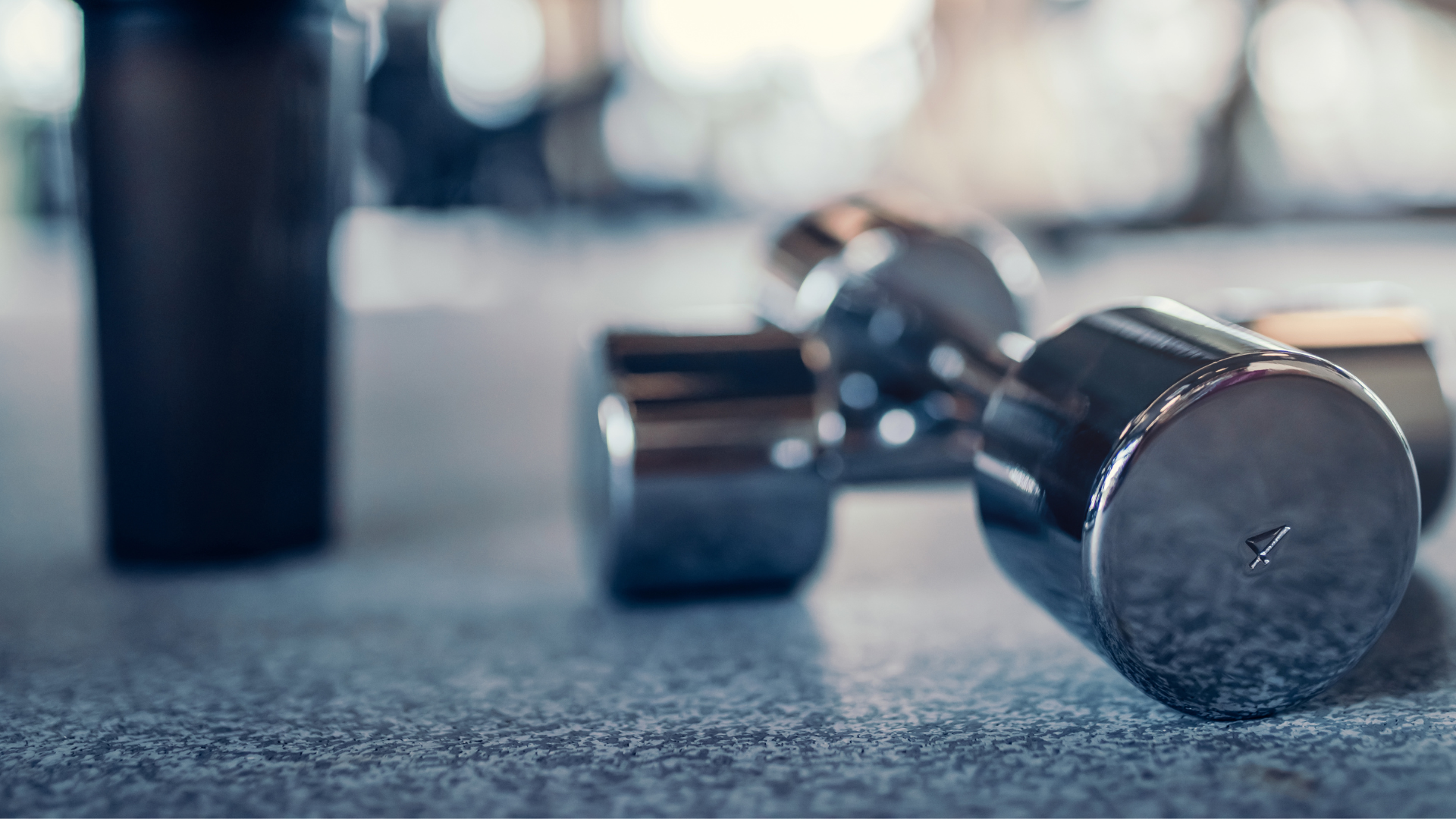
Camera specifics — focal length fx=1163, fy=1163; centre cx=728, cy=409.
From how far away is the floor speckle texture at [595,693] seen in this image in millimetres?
353

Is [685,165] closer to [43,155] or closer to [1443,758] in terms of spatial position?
[43,155]

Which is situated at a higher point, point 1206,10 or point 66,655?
point 1206,10

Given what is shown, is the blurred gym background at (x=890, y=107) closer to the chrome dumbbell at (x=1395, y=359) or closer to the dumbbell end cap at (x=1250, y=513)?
the chrome dumbbell at (x=1395, y=359)

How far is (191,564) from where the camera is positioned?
63 cm

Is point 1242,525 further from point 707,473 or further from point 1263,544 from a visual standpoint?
point 707,473

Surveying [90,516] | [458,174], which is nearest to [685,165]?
[458,174]

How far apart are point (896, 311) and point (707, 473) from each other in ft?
0.66

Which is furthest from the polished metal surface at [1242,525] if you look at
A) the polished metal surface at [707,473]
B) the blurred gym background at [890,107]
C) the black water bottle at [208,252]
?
the blurred gym background at [890,107]

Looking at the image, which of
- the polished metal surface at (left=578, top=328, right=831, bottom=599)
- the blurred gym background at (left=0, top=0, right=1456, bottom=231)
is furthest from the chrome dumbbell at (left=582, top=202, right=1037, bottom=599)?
the blurred gym background at (left=0, top=0, right=1456, bottom=231)

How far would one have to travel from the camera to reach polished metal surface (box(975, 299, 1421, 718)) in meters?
0.36

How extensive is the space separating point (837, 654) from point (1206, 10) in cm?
638

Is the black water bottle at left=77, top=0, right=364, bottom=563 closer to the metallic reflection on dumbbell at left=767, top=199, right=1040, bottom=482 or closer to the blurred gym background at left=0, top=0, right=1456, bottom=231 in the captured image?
the metallic reflection on dumbbell at left=767, top=199, right=1040, bottom=482

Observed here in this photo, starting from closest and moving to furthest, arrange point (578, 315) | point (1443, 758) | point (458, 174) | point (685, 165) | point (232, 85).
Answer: point (1443, 758) < point (232, 85) < point (578, 315) < point (458, 174) < point (685, 165)

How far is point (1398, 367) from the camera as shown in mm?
541
